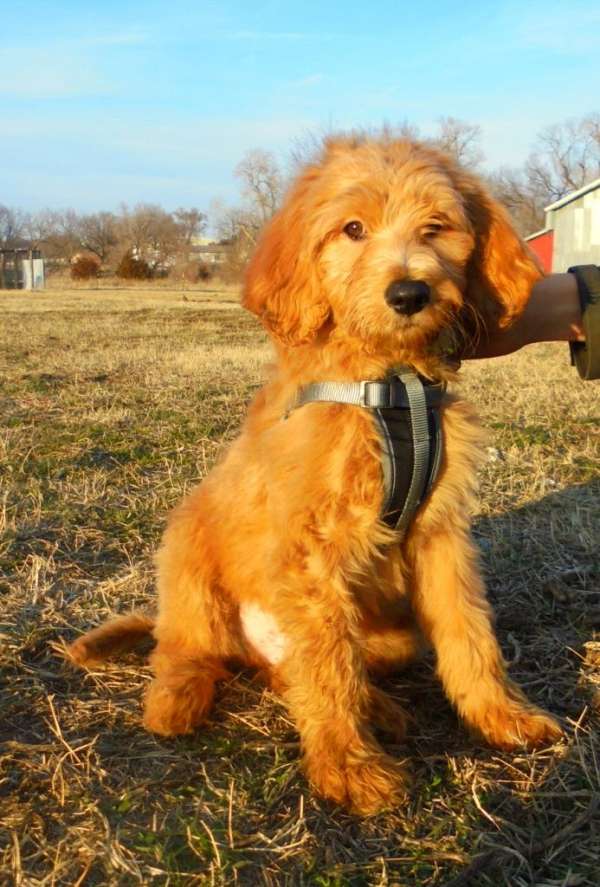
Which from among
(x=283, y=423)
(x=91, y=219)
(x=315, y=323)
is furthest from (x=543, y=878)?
(x=91, y=219)

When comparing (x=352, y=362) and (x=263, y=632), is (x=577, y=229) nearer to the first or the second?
(x=352, y=362)

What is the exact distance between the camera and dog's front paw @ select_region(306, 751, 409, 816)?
2508 millimetres

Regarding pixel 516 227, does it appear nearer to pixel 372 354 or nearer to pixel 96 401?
pixel 372 354

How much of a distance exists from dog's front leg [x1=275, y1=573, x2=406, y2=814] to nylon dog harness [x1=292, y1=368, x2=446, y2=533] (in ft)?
1.17

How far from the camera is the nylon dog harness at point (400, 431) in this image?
2770 mm

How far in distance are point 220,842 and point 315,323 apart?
1696 mm

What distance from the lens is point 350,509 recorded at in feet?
8.98

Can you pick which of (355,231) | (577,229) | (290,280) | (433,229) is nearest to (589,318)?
(433,229)

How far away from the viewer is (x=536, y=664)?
336 cm

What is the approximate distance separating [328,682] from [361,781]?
1.04ft

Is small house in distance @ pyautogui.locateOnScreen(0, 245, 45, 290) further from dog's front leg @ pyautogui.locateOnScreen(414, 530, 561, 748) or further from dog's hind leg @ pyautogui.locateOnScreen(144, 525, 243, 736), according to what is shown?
dog's front leg @ pyautogui.locateOnScreen(414, 530, 561, 748)

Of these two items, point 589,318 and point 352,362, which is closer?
point 352,362

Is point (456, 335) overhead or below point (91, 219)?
below

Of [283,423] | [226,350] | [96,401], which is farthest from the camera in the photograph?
[226,350]
